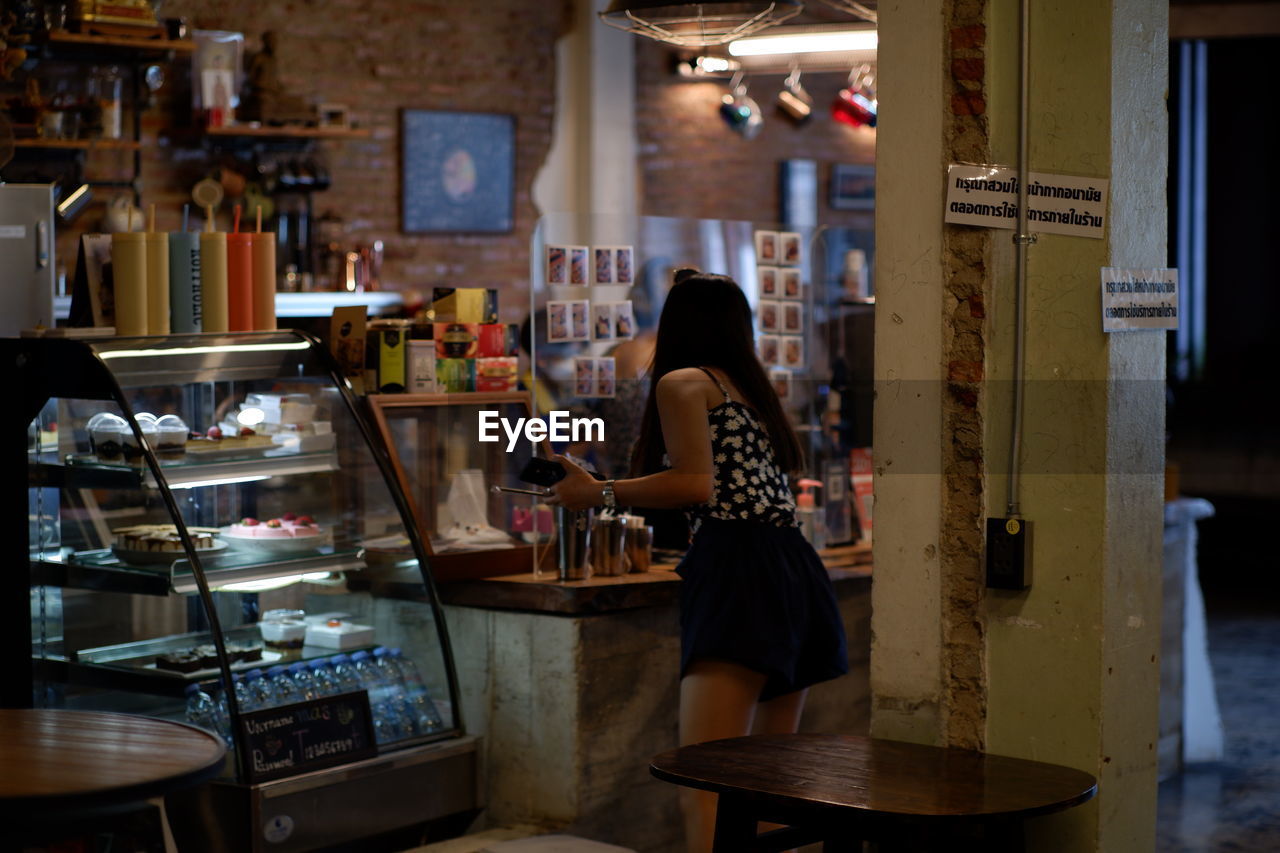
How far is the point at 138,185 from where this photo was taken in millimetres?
7141

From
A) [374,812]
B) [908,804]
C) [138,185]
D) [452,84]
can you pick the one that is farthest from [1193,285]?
[908,804]

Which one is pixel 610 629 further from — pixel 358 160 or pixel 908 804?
pixel 358 160

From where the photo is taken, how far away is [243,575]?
3.68m

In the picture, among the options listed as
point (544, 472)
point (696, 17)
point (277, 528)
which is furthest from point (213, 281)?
point (696, 17)

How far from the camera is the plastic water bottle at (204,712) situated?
143 inches

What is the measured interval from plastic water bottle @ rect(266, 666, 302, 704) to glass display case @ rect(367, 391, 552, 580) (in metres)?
0.52

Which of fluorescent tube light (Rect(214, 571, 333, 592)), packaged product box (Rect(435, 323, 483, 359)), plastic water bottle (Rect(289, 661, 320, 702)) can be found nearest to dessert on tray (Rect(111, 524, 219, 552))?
fluorescent tube light (Rect(214, 571, 333, 592))

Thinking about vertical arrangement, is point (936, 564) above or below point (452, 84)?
below

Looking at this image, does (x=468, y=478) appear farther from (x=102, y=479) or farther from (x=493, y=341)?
(x=102, y=479)

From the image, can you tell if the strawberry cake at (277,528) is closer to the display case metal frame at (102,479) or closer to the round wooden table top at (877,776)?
the display case metal frame at (102,479)

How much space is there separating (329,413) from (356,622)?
0.60 metres

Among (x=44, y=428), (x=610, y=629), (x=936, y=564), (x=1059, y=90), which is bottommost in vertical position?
(x=610, y=629)

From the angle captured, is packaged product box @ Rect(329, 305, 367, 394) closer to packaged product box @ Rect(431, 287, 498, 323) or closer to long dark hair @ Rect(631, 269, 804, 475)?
packaged product box @ Rect(431, 287, 498, 323)

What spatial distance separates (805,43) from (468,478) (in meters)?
2.64
